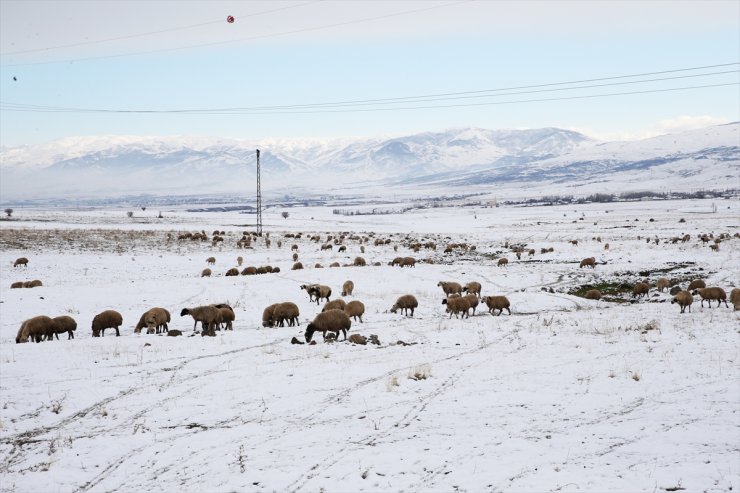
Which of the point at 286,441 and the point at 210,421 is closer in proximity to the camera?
the point at 286,441

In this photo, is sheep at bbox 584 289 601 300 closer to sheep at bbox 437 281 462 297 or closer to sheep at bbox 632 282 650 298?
sheep at bbox 632 282 650 298

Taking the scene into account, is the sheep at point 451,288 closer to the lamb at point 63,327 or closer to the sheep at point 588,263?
the sheep at point 588,263

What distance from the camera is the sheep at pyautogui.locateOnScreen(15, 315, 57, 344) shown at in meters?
18.0

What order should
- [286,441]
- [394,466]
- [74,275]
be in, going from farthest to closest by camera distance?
[74,275], [286,441], [394,466]

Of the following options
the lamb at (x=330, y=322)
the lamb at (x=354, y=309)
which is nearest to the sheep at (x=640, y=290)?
the lamb at (x=354, y=309)

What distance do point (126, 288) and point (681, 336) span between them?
2596cm

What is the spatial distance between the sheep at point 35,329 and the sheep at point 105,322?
1.34m

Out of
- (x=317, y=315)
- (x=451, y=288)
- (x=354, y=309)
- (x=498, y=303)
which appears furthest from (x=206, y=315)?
(x=451, y=288)

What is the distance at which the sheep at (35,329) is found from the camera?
18031mm

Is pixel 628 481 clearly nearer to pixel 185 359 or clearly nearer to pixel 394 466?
pixel 394 466

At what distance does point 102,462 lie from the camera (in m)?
8.99

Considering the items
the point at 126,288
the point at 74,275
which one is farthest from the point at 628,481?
the point at 74,275

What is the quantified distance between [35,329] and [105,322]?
2171 mm

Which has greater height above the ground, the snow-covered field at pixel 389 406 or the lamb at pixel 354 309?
the lamb at pixel 354 309
